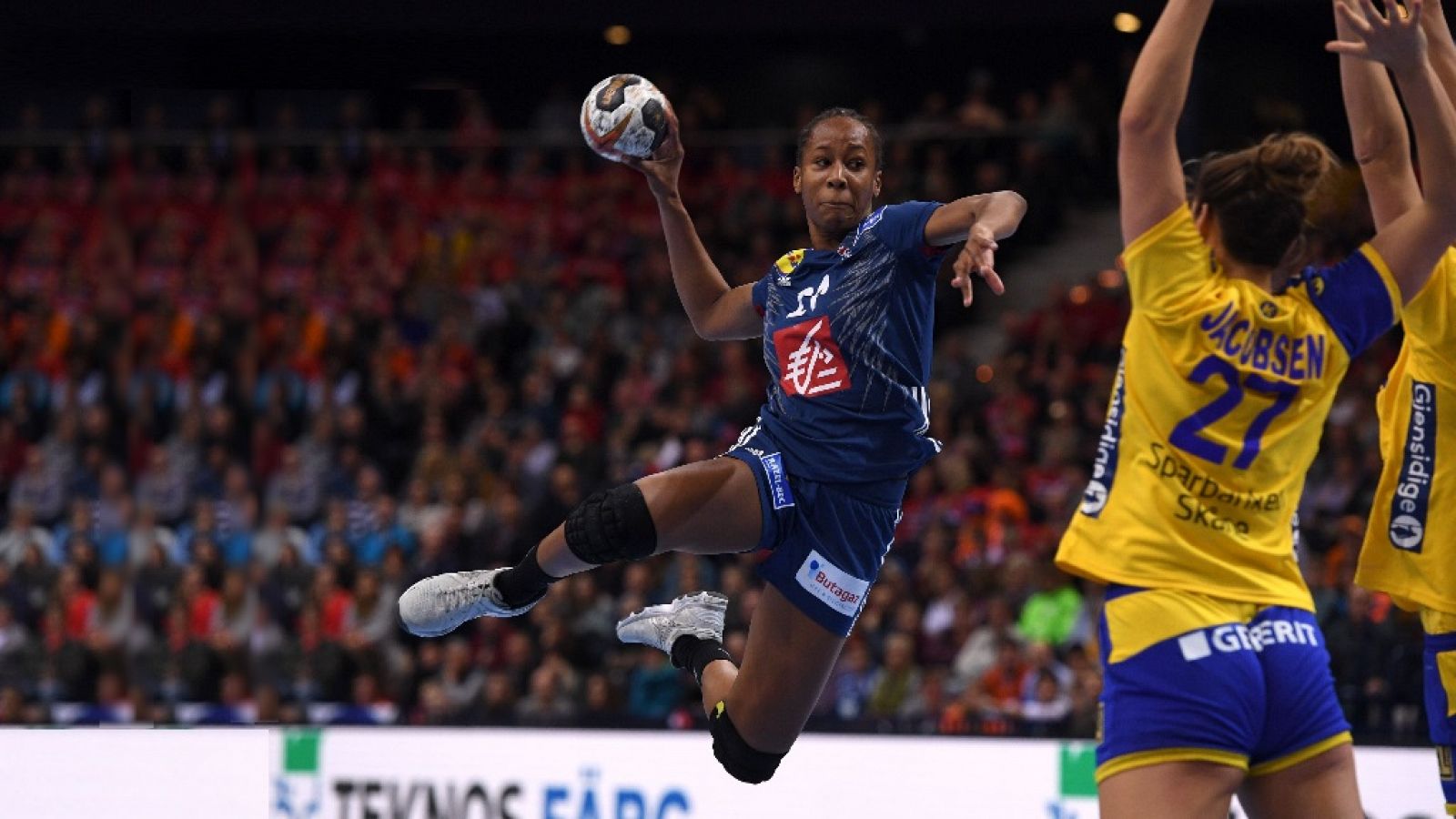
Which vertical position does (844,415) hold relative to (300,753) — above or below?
above

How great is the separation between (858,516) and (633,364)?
10.6 m

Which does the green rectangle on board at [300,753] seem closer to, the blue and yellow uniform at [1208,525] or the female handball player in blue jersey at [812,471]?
the female handball player in blue jersey at [812,471]

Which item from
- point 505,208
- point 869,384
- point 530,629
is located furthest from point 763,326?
point 505,208

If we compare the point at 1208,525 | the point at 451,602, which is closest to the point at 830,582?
the point at 451,602

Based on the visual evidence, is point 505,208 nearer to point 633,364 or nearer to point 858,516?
point 633,364

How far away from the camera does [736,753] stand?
6.33 meters

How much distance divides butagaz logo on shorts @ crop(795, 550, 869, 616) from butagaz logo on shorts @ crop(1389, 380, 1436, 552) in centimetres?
185

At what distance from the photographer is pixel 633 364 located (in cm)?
1673

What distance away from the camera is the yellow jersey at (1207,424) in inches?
150

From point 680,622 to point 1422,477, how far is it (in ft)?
10.1

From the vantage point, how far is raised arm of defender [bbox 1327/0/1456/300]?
3.94 m

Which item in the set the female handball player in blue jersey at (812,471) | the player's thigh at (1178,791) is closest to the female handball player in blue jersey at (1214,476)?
the player's thigh at (1178,791)

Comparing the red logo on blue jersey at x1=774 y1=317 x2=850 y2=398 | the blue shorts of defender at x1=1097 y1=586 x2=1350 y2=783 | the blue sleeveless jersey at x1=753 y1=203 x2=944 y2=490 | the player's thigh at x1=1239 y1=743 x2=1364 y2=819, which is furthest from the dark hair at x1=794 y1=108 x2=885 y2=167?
the player's thigh at x1=1239 y1=743 x2=1364 y2=819

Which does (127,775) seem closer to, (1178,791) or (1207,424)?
(1178,791)
